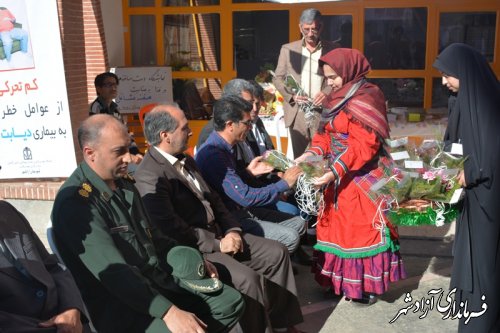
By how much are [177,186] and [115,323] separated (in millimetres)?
990

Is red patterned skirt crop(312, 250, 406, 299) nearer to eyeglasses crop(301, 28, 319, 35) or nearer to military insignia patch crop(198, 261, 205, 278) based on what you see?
military insignia patch crop(198, 261, 205, 278)

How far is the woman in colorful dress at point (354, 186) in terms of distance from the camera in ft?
14.4

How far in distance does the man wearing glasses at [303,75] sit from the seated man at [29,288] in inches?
152

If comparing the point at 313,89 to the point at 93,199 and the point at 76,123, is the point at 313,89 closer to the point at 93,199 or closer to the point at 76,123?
the point at 76,123

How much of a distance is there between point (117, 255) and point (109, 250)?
0.04 meters

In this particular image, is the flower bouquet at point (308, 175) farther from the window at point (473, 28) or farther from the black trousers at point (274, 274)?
the window at point (473, 28)

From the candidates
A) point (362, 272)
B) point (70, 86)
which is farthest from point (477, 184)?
point (70, 86)

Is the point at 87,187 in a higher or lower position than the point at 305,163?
higher

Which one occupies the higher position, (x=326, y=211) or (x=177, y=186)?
(x=177, y=186)

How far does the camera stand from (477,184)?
3.89m

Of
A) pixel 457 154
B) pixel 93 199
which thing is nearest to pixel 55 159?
pixel 93 199

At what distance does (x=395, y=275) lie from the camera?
15.4 feet

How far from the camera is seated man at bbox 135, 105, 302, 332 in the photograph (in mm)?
3705

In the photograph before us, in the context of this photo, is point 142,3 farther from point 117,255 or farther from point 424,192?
point 117,255
